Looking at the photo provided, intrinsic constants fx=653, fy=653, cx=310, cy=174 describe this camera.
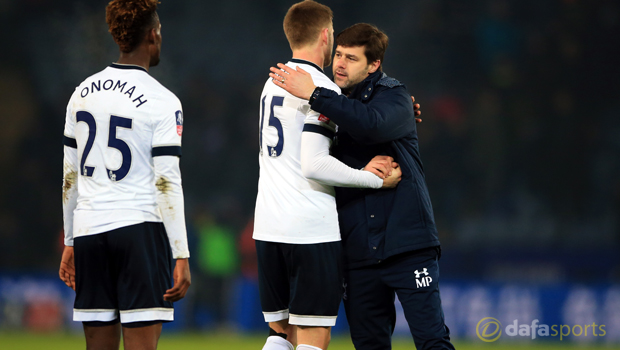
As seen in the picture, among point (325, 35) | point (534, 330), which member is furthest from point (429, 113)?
point (325, 35)

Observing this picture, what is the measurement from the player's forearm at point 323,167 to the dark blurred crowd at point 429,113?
7086mm

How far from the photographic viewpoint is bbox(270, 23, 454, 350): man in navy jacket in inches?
130

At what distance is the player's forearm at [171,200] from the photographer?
3.11 meters

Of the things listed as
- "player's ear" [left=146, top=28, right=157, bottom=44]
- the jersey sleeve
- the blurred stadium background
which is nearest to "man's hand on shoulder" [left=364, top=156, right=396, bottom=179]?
"player's ear" [left=146, top=28, right=157, bottom=44]

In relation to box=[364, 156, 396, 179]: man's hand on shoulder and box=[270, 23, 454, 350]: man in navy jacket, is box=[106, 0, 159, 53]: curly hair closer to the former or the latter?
box=[270, 23, 454, 350]: man in navy jacket

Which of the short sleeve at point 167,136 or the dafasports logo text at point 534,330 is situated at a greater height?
the short sleeve at point 167,136

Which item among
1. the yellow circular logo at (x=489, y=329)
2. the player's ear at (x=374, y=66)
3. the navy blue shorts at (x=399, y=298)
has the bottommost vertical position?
the yellow circular logo at (x=489, y=329)

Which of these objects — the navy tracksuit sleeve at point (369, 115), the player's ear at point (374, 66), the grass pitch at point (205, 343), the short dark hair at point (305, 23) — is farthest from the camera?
the grass pitch at point (205, 343)

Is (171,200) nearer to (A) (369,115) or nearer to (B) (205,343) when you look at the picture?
(A) (369,115)

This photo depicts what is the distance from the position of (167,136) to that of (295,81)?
71cm

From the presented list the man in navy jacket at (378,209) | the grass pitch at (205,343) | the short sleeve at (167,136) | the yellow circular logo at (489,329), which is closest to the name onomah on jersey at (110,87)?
the short sleeve at (167,136)

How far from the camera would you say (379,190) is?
11.5 feet

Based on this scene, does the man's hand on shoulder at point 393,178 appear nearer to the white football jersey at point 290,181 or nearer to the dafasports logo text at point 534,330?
the white football jersey at point 290,181

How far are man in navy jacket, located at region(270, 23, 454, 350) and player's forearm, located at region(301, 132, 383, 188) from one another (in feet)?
0.48
